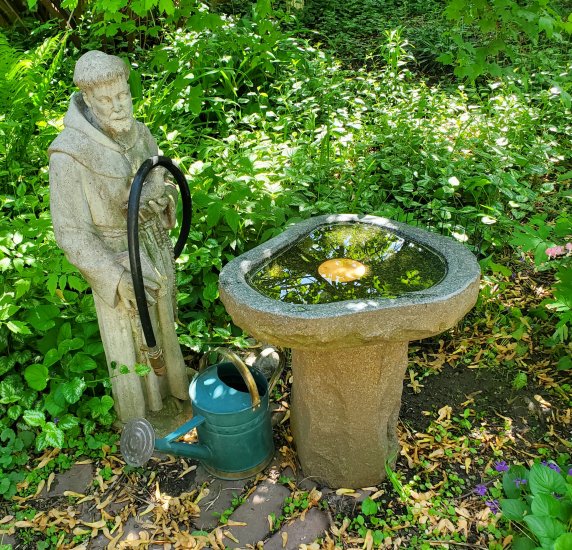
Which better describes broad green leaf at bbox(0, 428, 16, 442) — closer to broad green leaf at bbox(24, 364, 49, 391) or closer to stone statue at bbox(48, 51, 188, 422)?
broad green leaf at bbox(24, 364, 49, 391)

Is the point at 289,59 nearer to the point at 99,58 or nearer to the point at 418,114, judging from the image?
the point at 418,114

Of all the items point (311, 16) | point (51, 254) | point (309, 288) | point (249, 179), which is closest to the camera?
point (309, 288)

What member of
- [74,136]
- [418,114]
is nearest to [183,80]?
[418,114]

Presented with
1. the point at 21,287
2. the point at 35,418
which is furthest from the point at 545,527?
the point at 21,287

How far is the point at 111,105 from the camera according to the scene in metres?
2.14

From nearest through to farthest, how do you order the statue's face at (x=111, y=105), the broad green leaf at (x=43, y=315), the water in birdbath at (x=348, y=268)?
the statue's face at (x=111, y=105) < the water in birdbath at (x=348, y=268) < the broad green leaf at (x=43, y=315)

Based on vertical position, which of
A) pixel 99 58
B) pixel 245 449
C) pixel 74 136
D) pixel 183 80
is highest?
pixel 99 58

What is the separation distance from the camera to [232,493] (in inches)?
102

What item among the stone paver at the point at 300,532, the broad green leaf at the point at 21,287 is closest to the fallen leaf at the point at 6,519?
the broad green leaf at the point at 21,287

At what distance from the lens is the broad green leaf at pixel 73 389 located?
8.66 ft

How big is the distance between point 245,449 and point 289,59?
402cm

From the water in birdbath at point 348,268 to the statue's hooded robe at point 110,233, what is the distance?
1.64 ft

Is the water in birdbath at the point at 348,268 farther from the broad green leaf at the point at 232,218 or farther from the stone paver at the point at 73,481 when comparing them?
the stone paver at the point at 73,481

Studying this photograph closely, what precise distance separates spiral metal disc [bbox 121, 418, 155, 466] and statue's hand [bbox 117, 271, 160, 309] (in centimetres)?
49
